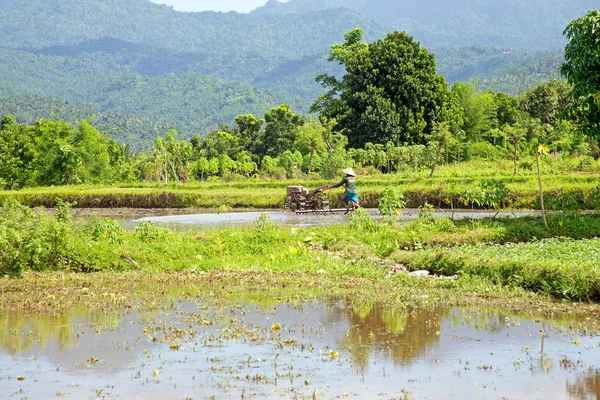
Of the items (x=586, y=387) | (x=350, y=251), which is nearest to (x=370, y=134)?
(x=350, y=251)

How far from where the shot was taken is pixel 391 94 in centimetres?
4869

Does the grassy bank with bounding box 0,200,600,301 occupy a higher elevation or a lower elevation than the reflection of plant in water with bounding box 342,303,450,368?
higher

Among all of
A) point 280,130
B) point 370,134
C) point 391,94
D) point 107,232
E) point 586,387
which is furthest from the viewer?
point 280,130

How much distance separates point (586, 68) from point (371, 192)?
1351cm

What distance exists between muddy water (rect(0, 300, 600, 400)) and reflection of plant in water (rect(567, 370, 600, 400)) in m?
0.02

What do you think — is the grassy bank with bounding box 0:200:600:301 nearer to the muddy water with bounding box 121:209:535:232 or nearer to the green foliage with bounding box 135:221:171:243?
the green foliage with bounding box 135:221:171:243

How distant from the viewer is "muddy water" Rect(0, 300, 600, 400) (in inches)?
275

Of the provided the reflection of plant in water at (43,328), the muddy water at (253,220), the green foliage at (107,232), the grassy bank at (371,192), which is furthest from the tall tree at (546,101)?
the reflection of plant in water at (43,328)

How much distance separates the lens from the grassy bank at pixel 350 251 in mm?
11789

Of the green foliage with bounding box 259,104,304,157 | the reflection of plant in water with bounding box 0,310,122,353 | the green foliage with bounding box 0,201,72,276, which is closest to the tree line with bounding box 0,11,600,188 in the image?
the green foliage with bounding box 259,104,304,157

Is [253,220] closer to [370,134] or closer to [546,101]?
[370,134]

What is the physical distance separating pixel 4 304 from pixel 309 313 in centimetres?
438

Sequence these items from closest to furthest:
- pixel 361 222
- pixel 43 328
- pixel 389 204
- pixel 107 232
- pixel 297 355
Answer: pixel 297 355, pixel 43 328, pixel 107 232, pixel 361 222, pixel 389 204

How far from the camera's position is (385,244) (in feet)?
50.9
